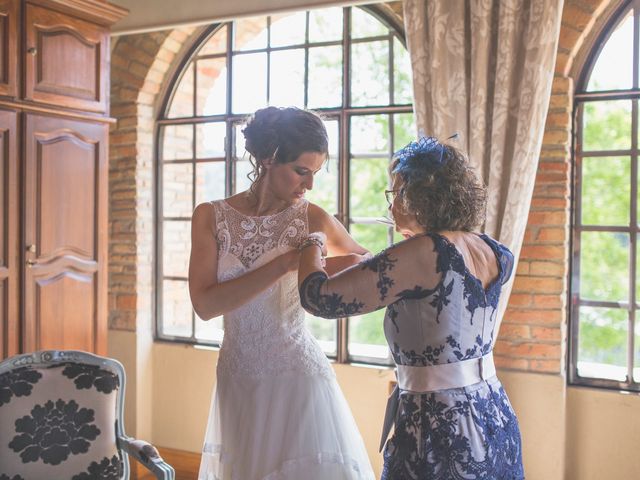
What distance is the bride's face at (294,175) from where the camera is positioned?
1722 mm

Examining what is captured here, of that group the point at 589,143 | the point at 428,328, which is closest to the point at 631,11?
the point at 589,143

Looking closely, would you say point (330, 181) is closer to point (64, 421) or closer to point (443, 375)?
point (64, 421)

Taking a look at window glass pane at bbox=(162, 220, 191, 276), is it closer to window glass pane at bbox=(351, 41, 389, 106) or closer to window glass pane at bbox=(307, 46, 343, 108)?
window glass pane at bbox=(307, 46, 343, 108)

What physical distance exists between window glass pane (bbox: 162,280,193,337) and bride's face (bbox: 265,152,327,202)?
2637 mm

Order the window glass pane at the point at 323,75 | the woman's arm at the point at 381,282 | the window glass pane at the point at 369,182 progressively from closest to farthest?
the woman's arm at the point at 381,282 → the window glass pane at the point at 323,75 → the window glass pane at the point at 369,182

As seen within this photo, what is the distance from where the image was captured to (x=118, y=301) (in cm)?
424

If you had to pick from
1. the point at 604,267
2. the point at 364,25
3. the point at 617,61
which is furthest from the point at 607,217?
the point at 364,25

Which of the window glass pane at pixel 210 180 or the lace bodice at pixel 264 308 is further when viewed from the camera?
the window glass pane at pixel 210 180

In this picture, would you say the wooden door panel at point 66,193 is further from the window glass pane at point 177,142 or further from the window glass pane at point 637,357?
the window glass pane at point 637,357

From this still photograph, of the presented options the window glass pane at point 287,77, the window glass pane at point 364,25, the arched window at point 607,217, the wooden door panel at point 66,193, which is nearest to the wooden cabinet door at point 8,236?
the wooden door panel at point 66,193

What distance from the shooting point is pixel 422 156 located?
5.14 feet

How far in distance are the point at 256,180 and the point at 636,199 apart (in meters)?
2.03

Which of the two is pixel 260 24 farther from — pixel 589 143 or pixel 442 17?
pixel 589 143

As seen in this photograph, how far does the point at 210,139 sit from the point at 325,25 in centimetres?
95
